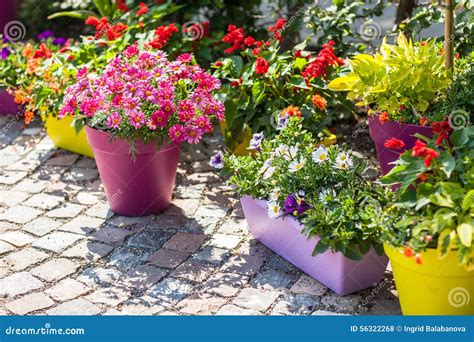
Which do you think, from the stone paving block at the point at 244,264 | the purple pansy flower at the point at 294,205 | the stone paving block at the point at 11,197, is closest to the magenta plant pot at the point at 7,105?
the stone paving block at the point at 11,197

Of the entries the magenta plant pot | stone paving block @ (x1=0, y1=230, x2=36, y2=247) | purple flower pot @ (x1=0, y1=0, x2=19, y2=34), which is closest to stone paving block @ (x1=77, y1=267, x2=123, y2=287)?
stone paving block @ (x1=0, y1=230, x2=36, y2=247)

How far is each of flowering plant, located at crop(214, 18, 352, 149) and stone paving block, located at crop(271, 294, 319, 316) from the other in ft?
3.66

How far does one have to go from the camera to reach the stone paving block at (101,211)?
434 centimetres

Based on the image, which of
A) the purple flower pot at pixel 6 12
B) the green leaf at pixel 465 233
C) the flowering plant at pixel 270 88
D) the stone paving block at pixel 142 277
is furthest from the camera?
the purple flower pot at pixel 6 12

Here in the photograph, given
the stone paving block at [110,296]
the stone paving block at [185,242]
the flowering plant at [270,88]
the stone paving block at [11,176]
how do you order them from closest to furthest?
the stone paving block at [110,296], the stone paving block at [185,242], the flowering plant at [270,88], the stone paving block at [11,176]

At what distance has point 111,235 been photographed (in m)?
4.13

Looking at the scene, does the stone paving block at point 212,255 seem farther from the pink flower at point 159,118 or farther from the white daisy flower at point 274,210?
the pink flower at point 159,118

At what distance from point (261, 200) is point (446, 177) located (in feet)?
3.09

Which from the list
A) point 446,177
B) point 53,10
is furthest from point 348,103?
point 53,10

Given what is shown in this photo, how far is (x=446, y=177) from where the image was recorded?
3.21m

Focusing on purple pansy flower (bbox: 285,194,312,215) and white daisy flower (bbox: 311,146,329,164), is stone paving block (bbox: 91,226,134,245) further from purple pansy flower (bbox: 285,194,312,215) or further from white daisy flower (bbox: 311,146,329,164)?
white daisy flower (bbox: 311,146,329,164)

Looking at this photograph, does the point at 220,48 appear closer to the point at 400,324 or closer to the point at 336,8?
the point at 336,8

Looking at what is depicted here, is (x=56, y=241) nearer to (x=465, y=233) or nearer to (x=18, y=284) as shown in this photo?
(x=18, y=284)

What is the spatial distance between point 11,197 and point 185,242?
1192 mm
